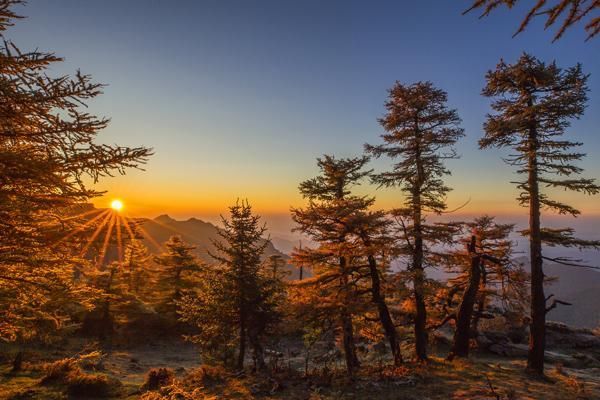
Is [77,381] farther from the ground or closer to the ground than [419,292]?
closer to the ground

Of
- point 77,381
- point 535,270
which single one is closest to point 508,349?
point 535,270

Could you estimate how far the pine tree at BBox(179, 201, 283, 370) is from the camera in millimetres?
18906

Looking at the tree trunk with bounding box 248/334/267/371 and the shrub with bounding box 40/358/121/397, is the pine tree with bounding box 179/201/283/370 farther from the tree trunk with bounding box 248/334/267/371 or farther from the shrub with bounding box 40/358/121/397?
the shrub with bounding box 40/358/121/397

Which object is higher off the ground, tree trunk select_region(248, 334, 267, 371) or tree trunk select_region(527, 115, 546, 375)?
tree trunk select_region(527, 115, 546, 375)

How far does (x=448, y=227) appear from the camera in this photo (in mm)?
16547

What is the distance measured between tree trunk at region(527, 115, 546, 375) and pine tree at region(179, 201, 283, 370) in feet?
42.3

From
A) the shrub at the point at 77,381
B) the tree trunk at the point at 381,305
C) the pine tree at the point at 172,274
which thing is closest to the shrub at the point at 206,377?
the shrub at the point at 77,381

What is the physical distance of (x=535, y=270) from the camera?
15508 millimetres

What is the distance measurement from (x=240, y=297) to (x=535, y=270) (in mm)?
15260

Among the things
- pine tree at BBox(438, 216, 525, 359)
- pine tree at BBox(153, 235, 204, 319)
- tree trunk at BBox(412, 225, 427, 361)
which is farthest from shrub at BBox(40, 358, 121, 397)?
pine tree at BBox(153, 235, 204, 319)

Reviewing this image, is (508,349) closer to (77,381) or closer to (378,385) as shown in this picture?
(378,385)

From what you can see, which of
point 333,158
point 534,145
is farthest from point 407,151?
point 534,145

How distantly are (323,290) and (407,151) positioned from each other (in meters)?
8.65

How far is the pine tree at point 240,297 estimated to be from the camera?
18906 mm
